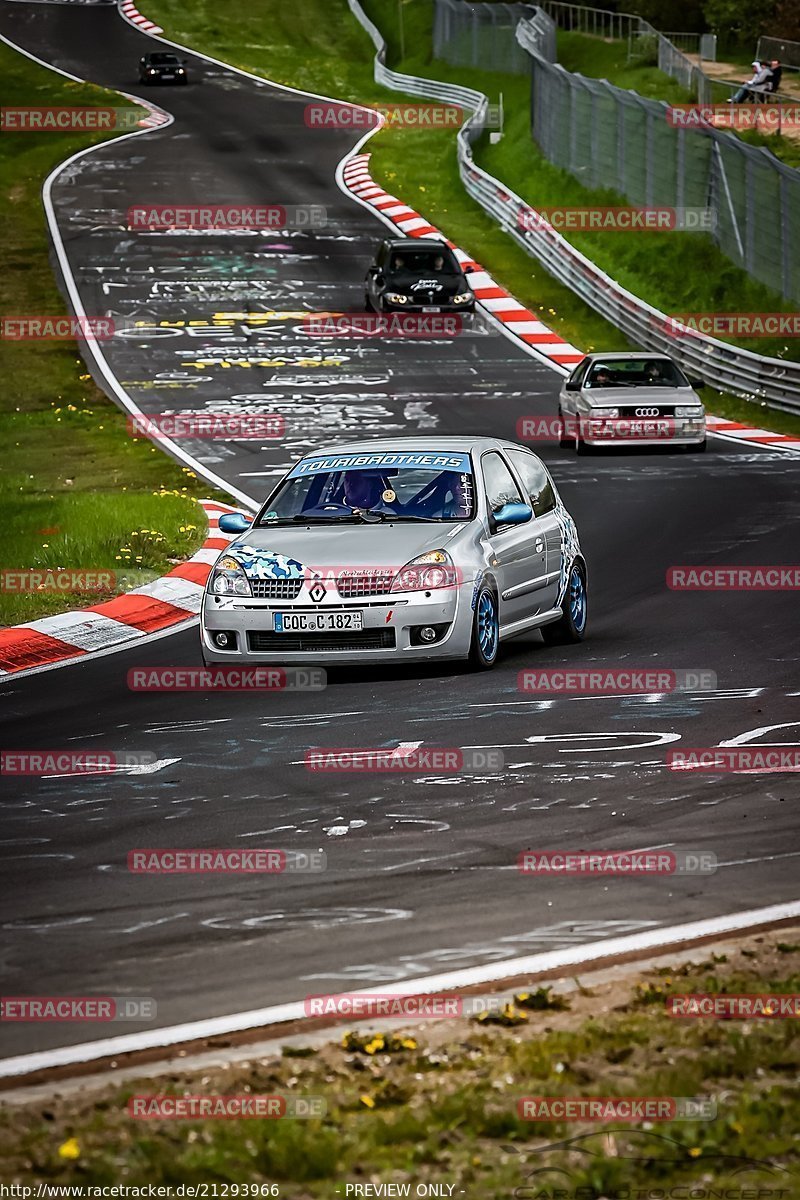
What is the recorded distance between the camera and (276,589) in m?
12.2

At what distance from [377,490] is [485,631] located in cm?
128

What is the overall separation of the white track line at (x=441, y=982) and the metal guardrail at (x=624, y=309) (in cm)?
2252

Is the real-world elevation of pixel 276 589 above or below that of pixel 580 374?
above

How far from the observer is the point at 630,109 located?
40.2 m

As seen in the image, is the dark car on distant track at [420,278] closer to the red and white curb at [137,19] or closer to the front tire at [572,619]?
the front tire at [572,619]

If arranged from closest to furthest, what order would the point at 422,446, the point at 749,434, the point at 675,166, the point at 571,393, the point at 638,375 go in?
the point at 422,446
the point at 571,393
the point at 638,375
the point at 749,434
the point at 675,166

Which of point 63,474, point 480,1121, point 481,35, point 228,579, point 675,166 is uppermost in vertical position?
point 481,35

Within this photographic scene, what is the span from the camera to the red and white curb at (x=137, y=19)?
79.9 metres

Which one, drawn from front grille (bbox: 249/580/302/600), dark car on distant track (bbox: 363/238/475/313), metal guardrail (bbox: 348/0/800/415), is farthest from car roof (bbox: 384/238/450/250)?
front grille (bbox: 249/580/302/600)

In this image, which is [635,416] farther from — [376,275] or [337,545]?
[337,545]

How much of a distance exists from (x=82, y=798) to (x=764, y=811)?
303 cm

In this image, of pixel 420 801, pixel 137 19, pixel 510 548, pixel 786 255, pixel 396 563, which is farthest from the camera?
pixel 137 19

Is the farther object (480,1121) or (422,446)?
A: (422,446)

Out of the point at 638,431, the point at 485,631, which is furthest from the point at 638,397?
the point at 485,631
